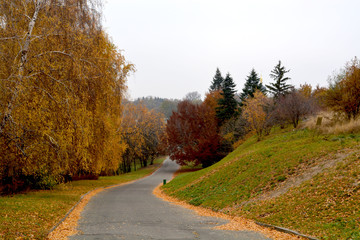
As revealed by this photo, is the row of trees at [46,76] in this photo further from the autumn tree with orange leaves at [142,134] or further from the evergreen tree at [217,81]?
the evergreen tree at [217,81]

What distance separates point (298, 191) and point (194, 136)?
3332cm

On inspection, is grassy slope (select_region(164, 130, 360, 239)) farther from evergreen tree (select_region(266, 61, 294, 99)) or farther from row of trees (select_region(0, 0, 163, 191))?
evergreen tree (select_region(266, 61, 294, 99))

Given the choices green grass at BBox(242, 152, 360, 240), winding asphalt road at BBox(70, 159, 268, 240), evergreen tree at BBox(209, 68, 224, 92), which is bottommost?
winding asphalt road at BBox(70, 159, 268, 240)

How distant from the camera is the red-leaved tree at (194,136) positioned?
130 feet

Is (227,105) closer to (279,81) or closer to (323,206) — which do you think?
(279,81)

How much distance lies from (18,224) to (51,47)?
5.84 metres

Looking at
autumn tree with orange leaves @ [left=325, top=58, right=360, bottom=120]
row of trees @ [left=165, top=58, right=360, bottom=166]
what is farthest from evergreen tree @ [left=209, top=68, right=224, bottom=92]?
autumn tree with orange leaves @ [left=325, top=58, right=360, bottom=120]

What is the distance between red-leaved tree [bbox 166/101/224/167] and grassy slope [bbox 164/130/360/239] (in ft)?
69.1

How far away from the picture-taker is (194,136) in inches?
1715

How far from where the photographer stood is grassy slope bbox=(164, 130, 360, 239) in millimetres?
7470

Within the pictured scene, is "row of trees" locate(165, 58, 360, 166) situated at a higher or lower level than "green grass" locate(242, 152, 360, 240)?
higher

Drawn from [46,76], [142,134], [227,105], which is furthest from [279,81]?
[46,76]

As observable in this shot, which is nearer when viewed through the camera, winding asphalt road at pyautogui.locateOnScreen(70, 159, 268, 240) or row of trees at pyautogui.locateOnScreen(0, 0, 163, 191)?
winding asphalt road at pyautogui.locateOnScreen(70, 159, 268, 240)

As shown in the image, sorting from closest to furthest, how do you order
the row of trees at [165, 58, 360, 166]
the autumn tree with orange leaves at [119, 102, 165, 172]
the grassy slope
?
the grassy slope, the row of trees at [165, 58, 360, 166], the autumn tree with orange leaves at [119, 102, 165, 172]
